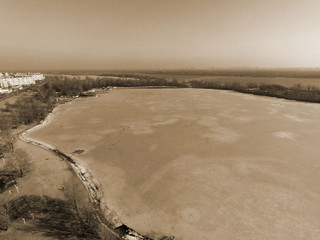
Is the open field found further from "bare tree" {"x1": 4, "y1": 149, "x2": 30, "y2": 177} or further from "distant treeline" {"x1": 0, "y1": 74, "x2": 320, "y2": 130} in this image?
"distant treeline" {"x1": 0, "y1": 74, "x2": 320, "y2": 130}

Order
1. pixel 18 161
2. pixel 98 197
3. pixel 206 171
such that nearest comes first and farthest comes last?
pixel 98 197 → pixel 206 171 → pixel 18 161

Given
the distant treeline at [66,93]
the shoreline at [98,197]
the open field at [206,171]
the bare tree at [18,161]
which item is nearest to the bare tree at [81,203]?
the shoreline at [98,197]

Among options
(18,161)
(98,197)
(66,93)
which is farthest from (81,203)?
(66,93)

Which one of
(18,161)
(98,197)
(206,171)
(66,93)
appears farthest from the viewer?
(66,93)

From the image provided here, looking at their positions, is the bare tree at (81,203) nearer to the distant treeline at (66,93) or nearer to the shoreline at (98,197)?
the shoreline at (98,197)

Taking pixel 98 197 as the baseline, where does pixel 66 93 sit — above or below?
above

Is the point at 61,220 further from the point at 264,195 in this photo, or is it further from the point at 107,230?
the point at 264,195

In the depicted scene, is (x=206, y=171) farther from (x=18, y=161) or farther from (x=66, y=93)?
(x=66, y=93)

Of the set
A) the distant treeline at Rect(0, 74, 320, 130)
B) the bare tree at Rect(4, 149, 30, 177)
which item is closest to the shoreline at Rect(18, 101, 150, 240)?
the bare tree at Rect(4, 149, 30, 177)
